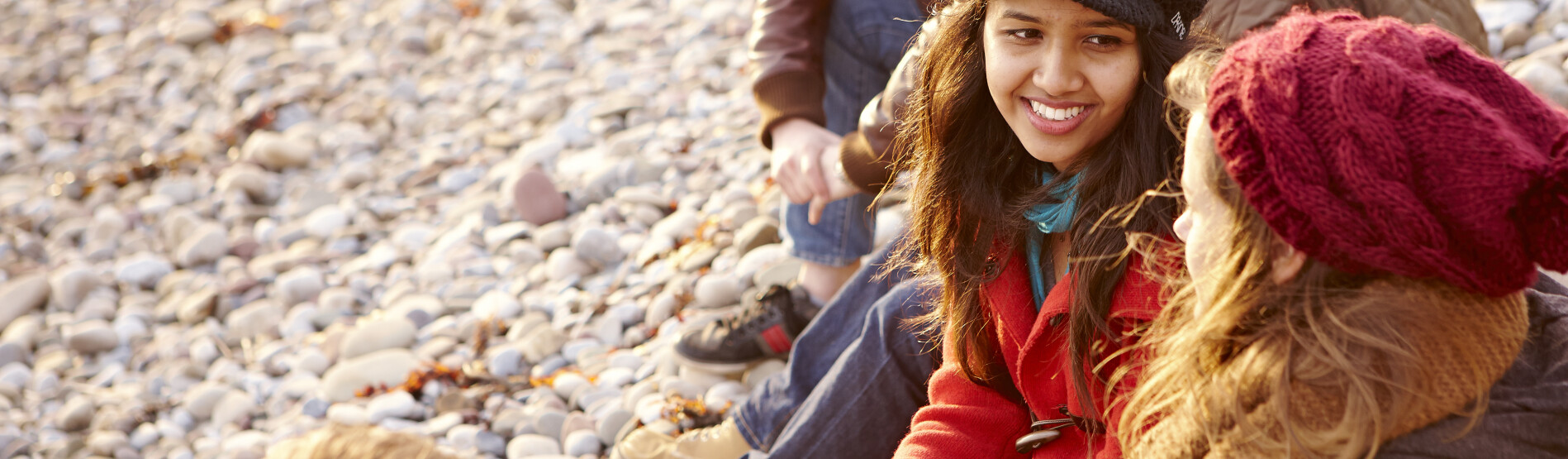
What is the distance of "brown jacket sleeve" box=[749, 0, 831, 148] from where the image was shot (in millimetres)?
2874

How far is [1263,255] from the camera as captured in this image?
4.00 feet

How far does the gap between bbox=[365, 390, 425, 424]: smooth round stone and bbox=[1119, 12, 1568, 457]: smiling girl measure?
95.7 inches

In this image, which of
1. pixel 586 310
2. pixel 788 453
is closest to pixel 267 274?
pixel 586 310

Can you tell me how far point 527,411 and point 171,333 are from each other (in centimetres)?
183

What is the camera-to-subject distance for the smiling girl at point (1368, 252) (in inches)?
42.1

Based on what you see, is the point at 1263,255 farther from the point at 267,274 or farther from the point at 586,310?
the point at 267,274

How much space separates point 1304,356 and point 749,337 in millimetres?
1886

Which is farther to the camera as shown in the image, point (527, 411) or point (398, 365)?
point (398, 365)

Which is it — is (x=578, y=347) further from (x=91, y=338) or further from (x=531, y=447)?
Result: (x=91, y=338)

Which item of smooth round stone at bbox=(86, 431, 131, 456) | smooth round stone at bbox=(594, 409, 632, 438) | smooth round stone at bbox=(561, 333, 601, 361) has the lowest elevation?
smooth round stone at bbox=(86, 431, 131, 456)

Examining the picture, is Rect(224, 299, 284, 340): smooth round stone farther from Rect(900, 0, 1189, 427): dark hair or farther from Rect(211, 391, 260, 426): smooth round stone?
Rect(900, 0, 1189, 427): dark hair

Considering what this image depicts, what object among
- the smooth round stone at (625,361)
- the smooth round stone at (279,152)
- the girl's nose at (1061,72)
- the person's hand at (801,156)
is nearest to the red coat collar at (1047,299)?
the girl's nose at (1061,72)

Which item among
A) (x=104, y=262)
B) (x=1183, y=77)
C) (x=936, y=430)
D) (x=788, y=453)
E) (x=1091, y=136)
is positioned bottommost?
(x=104, y=262)

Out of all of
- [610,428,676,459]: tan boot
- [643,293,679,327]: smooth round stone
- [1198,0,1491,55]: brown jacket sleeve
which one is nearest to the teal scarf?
[1198,0,1491,55]: brown jacket sleeve
